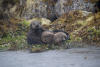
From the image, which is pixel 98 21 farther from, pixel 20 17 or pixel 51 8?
pixel 20 17

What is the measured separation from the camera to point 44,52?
5.73 m

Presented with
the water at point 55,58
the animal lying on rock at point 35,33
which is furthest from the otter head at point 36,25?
the water at point 55,58

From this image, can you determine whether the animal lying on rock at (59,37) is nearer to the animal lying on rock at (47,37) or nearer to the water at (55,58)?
the animal lying on rock at (47,37)

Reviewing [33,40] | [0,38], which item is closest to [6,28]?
[0,38]

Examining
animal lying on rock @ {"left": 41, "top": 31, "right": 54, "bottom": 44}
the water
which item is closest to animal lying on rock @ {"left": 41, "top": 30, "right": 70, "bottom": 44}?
animal lying on rock @ {"left": 41, "top": 31, "right": 54, "bottom": 44}

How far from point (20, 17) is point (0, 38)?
754 mm

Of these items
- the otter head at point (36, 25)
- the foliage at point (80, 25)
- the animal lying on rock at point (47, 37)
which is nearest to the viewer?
the foliage at point (80, 25)

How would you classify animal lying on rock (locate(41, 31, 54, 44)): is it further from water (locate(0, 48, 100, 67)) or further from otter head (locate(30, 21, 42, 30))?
water (locate(0, 48, 100, 67))

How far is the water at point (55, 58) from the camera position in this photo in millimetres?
5121

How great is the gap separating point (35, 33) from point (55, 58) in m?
1.11

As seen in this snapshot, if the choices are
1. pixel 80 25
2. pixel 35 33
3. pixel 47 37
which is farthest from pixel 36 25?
pixel 80 25

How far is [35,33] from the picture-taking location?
6.26 m

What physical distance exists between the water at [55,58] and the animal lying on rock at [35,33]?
48 cm

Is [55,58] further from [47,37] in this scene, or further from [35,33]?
[35,33]
